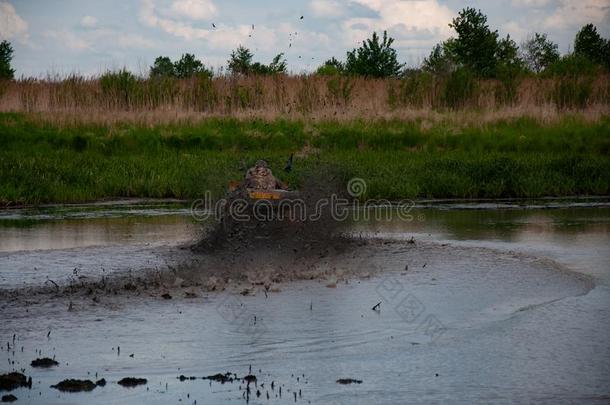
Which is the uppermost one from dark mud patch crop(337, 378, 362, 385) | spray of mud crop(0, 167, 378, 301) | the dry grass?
the dry grass

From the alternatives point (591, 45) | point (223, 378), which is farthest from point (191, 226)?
point (591, 45)

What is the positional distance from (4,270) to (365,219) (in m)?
8.27

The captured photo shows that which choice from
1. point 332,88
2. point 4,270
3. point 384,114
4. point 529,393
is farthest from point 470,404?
point 332,88

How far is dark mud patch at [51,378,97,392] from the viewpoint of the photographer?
8.14 m

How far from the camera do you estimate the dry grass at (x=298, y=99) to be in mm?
31547

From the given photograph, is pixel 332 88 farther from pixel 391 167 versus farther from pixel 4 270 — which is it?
pixel 4 270

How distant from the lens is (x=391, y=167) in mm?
25531

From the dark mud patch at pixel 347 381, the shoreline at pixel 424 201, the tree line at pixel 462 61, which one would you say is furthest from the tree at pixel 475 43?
the dark mud patch at pixel 347 381

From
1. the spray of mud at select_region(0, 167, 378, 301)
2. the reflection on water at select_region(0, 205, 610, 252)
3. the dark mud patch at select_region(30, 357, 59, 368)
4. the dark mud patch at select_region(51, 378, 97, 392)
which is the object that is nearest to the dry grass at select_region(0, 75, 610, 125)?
the reflection on water at select_region(0, 205, 610, 252)

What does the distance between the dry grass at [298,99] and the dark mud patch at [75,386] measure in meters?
22.3

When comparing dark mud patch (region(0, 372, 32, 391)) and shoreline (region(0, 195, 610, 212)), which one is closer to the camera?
dark mud patch (region(0, 372, 32, 391))

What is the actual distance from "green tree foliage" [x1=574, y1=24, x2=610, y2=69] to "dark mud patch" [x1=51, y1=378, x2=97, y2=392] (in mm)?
55160

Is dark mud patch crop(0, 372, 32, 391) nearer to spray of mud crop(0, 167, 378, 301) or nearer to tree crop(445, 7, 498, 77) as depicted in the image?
spray of mud crop(0, 167, 378, 301)
